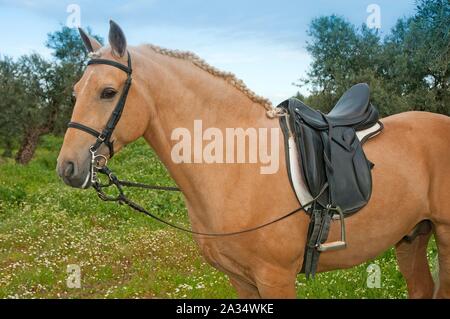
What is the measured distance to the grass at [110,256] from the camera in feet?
22.2

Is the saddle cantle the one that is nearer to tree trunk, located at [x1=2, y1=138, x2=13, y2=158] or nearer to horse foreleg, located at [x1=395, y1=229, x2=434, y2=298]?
horse foreleg, located at [x1=395, y1=229, x2=434, y2=298]

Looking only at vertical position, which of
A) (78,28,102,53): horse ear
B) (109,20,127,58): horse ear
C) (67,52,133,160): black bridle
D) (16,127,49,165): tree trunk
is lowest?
(67,52,133,160): black bridle

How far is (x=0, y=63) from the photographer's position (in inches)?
1025

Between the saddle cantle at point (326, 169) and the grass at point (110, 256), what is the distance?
9.00 feet

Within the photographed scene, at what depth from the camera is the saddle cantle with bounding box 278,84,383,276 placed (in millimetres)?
3854

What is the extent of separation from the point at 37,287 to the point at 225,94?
5261 millimetres

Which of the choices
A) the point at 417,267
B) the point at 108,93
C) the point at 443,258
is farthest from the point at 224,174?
the point at 417,267

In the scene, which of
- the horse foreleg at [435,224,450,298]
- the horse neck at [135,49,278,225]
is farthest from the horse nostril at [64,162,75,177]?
the horse foreleg at [435,224,450,298]

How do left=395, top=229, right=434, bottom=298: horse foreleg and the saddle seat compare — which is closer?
the saddle seat

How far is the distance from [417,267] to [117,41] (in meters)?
4.05
